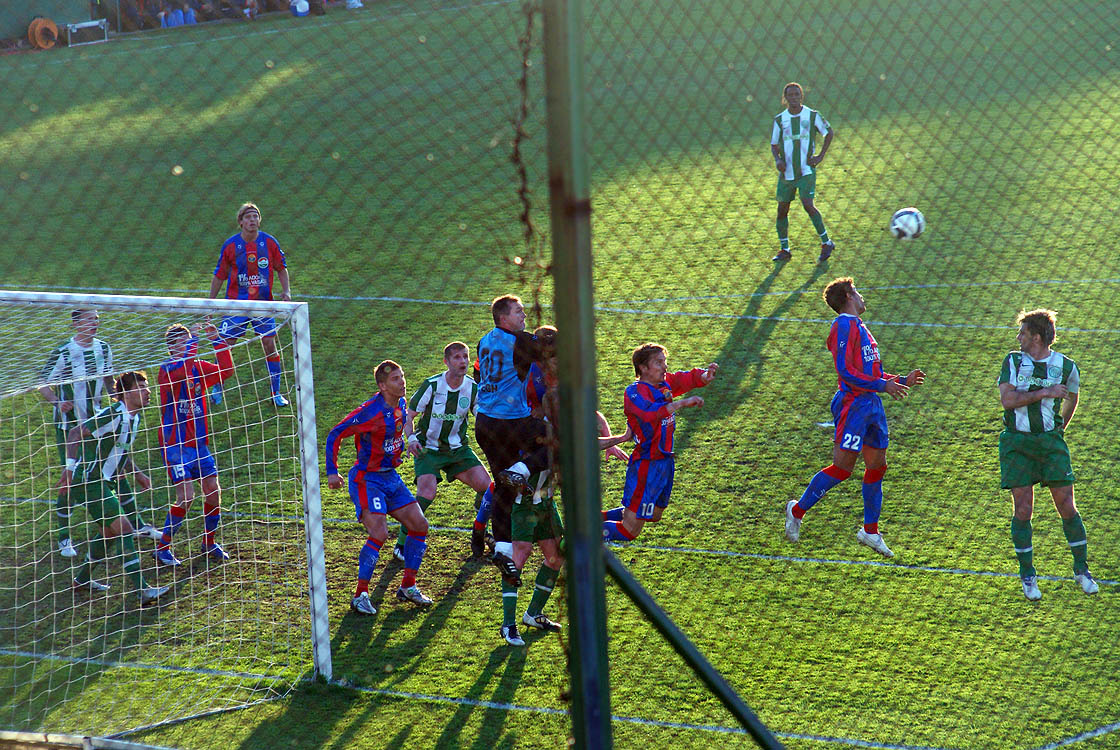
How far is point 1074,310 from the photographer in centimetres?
1120

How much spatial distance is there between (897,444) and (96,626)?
18.8 ft

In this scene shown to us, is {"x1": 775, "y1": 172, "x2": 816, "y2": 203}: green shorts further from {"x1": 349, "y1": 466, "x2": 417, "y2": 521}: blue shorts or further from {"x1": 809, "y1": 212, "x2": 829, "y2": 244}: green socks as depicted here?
{"x1": 349, "y1": 466, "x2": 417, "y2": 521}: blue shorts

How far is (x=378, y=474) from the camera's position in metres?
6.68

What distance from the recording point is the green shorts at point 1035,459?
6.25 m

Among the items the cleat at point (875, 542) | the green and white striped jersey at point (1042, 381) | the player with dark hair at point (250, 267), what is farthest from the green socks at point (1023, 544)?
the player with dark hair at point (250, 267)

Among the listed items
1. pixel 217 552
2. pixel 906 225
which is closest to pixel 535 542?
pixel 217 552

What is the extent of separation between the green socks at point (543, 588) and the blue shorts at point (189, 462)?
Result: 2.26 m

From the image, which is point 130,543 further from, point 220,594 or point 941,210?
point 941,210

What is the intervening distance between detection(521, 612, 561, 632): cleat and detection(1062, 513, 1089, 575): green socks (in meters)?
2.94

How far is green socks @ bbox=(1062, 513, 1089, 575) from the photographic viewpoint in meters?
6.39

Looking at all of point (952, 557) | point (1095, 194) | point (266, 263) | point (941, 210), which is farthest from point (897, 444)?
point (1095, 194)

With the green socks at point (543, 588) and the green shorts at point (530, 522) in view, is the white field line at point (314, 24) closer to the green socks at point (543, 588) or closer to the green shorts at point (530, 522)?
the green shorts at point (530, 522)

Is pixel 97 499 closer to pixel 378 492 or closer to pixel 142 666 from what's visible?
pixel 142 666

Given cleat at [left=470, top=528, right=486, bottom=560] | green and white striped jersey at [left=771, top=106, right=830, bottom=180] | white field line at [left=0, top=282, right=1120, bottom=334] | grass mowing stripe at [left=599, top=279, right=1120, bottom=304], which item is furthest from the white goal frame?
green and white striped jersey at [left=771, top=106, right=830, bottom=180]
